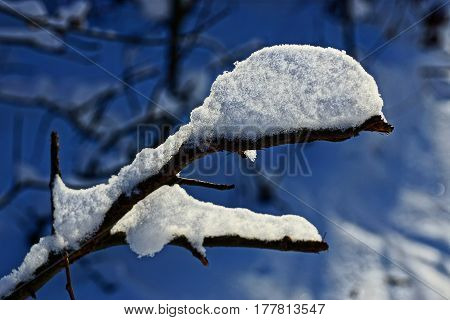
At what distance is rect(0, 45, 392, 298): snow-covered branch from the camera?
0.59 m

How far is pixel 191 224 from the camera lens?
0.71 m

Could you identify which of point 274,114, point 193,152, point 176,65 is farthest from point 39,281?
point 176,65

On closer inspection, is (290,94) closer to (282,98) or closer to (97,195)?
(282,98)

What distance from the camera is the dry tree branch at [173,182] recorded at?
59cm

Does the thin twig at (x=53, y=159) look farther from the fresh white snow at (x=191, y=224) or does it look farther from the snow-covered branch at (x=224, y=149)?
the fresh white snow at (x=191, y=224)

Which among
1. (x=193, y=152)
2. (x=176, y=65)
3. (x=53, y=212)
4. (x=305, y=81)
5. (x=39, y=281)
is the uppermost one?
(x=176, y=65)

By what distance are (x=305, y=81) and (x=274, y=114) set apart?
66 mm

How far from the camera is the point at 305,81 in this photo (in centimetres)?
61

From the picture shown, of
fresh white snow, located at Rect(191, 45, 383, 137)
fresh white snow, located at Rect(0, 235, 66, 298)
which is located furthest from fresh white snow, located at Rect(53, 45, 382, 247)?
fresh white snow, located at Rect(0, 235, 66, 298)

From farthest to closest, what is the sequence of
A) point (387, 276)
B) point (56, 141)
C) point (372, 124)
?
point (387, 276)
point (56, 141)
point (372, 124)

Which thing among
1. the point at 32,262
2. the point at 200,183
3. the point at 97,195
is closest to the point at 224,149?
the point at 200,183

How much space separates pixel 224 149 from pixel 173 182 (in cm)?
9

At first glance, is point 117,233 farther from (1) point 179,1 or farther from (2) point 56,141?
(1) point 179,1

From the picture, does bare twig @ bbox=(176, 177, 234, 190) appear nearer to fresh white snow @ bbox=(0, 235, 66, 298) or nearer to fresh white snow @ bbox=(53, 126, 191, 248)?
fresh white snow @ bbox=(53, 126, 191, 248)
